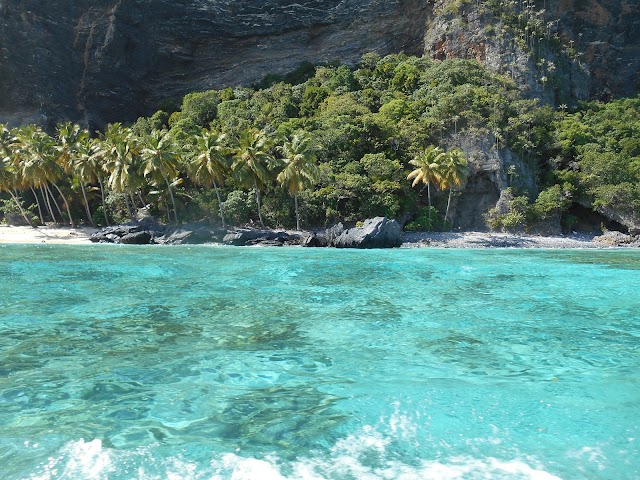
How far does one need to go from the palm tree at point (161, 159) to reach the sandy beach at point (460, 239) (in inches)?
Answer: 299

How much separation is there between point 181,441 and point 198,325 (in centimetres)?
577

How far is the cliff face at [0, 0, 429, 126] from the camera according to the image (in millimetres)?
59344

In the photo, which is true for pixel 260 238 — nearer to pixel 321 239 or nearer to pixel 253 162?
pixel 321 239

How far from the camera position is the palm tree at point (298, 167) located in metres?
38.5

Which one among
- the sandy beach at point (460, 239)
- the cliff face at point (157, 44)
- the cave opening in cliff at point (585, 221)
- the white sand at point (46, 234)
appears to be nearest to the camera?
the sandy beach at point (460, 239)

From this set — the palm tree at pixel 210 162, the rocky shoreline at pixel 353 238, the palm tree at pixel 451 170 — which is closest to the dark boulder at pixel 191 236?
the rocky shoreline at pixel 353 238

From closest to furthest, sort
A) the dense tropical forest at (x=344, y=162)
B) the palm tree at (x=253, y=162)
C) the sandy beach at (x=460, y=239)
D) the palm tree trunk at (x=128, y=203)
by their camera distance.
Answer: the sandy beach at (x=460, y=239), the palm tree at (x=253, y=162), the dense tropical forest at (x=344, y=162), the palm tree trunk at (x=128, y=203)

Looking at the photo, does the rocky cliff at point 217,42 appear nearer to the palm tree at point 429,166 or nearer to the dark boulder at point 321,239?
the palm tree at point 429,166

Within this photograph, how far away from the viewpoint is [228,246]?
118 feet

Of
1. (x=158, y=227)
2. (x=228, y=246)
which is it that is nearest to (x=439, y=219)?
(x=228, y=246)

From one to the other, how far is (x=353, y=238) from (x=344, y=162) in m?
12.0

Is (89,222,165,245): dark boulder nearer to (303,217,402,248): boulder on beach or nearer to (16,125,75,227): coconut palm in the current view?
(16,125,75,227): coconut palm

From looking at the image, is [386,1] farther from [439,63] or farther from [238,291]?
[238,291]

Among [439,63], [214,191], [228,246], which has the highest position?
[439,63]
